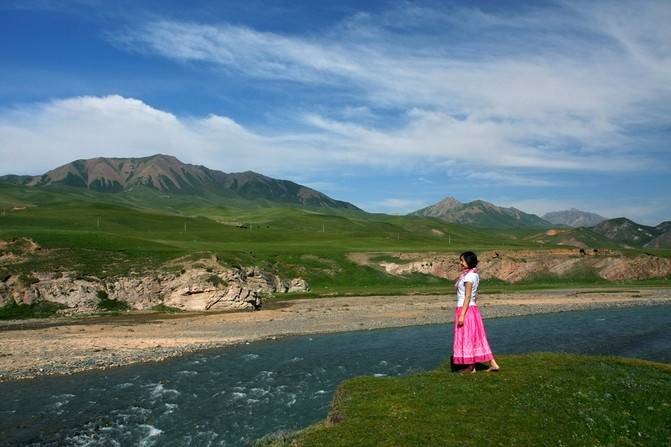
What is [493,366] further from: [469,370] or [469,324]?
[469,324]

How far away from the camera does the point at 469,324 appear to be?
22.2m

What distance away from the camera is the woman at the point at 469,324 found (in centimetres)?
2169

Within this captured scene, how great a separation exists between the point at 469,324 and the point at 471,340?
79cm

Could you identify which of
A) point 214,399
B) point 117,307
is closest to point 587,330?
point 214,399

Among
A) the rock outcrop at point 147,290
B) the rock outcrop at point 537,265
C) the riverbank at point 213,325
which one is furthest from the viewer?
the rock outcrop at point 537,265

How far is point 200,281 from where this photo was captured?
71562 mm

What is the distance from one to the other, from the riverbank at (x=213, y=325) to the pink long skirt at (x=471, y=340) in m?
27.2

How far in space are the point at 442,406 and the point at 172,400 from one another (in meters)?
17.4

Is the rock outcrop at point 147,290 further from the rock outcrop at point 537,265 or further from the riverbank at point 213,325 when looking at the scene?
the rock outcrop at point 537,265

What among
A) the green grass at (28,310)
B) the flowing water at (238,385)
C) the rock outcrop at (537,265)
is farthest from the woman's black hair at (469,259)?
the rock outcrop at (537,265)

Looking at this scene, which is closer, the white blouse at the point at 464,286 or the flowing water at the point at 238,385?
the white blouse at the point at 464,286

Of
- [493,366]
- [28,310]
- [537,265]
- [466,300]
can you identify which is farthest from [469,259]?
[537,265]

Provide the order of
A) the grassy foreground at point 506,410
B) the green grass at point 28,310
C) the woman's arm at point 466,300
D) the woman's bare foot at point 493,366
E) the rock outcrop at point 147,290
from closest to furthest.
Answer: the grassy foreground at point 506,410 < the woman's arm at point 466,300 < the woman's bare foot at point 493,366 < the green grass at point 28,310 < the rock outcrop at point 147,290

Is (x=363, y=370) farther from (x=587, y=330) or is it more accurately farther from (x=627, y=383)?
(x=587, y=330)
